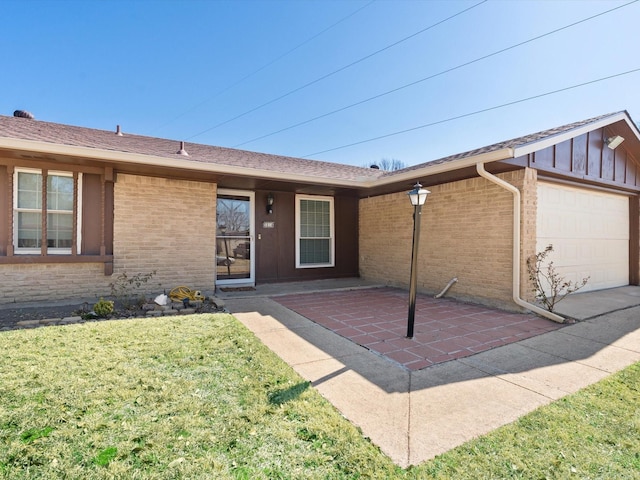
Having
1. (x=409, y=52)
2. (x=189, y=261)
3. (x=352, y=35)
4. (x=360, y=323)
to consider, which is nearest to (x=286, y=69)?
(x=352, y=35)

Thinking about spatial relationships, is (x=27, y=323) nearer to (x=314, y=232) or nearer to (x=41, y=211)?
(x=41, y=211)

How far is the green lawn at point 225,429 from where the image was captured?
1970mm

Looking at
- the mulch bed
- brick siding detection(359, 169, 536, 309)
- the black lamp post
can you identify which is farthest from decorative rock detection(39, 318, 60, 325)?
brick siding detection(359, 169, 536, 309)

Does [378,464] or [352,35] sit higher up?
[352,35]

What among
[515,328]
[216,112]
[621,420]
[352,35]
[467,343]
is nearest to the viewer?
[621,420]

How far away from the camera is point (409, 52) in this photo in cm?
1087

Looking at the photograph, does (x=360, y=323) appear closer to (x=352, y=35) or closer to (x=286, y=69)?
(x=352, y=35)

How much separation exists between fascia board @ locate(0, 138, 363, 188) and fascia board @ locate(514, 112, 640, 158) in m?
3.95

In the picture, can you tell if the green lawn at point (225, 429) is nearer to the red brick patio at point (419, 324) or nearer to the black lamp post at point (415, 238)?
the red brick patio at point (419, 324)

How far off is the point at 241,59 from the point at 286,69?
175 centimetres

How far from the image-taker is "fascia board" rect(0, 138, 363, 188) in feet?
17.1

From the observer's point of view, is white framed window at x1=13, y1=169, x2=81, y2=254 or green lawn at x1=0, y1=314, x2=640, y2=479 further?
white framed window at x1=13, y1=169, x2=81, y2=254

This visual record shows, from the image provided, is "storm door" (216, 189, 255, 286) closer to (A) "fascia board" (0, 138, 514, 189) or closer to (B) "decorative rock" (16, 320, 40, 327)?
(A) "fascia board" (0, 138, 514, 189)

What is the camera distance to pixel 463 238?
7.13 m
